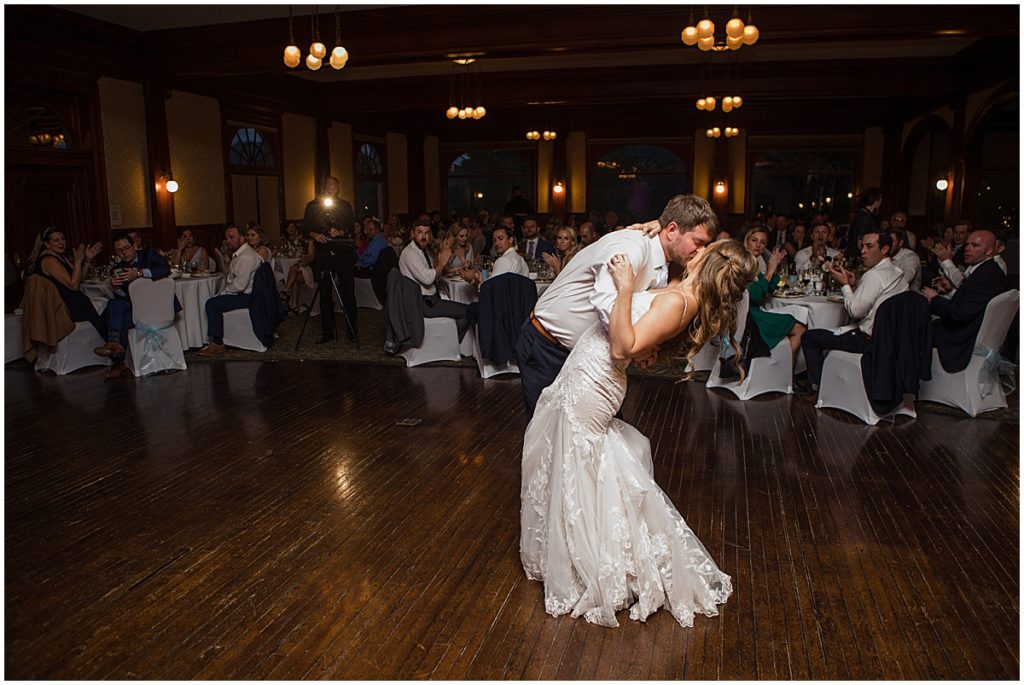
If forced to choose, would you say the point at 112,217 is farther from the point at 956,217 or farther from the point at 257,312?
the point at 956,217

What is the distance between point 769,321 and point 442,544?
346 cm

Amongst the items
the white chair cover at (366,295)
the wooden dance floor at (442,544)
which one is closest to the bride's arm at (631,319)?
the wooden dance floor at (442,544)

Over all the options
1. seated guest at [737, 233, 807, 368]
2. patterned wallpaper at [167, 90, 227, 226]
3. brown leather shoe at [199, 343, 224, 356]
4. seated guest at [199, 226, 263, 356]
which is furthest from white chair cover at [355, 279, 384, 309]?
seated guest at [737, 233, 807, 368]

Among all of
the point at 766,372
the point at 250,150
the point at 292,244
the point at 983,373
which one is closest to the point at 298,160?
the point at 250,150

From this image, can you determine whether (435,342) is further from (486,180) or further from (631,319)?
(486,180)

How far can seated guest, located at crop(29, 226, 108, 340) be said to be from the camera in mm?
6488

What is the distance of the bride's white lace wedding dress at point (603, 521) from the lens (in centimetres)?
281

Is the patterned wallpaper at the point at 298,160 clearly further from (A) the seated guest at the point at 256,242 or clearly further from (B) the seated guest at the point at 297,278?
(A) the seated guest at the point at 256,242

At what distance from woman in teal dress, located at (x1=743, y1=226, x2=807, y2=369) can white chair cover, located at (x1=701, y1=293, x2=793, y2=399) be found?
9cm

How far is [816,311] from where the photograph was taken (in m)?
6.04

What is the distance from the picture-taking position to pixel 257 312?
24.7ft

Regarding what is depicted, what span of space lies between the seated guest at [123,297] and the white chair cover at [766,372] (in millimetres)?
4921

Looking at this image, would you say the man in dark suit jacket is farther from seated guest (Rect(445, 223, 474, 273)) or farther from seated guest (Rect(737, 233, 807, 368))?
seated guest (Rect(445, 223, 474, 273))

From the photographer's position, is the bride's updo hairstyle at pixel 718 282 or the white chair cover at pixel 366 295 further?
the white chair cover at pixel 366 295
